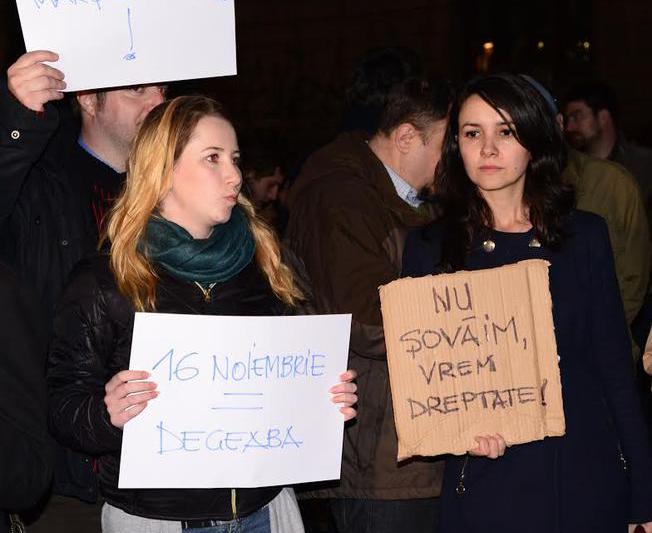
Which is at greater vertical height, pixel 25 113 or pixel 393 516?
pixel 25 113

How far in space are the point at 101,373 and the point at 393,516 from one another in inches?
47.8

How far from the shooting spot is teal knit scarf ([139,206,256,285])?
3318mm

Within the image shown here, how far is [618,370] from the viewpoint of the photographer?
146 inches

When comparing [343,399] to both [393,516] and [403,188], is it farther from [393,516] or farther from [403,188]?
[403,188]

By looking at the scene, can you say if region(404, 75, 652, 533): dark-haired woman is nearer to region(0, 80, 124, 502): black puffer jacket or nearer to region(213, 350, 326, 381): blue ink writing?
region(213, 350, 326, 381): blue ink writing

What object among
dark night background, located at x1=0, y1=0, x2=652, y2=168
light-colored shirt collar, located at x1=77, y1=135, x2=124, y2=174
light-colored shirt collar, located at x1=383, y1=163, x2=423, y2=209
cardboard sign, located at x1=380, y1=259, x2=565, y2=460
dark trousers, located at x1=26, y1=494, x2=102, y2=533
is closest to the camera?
cardboard sign, located at x1=380, y1=259, x2=565, y2=460

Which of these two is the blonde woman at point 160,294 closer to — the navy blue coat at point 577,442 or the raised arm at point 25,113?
the raised arm at point 25,113

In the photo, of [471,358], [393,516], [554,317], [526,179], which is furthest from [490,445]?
[526,179]

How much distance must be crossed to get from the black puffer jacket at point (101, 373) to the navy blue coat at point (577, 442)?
702 millimetres

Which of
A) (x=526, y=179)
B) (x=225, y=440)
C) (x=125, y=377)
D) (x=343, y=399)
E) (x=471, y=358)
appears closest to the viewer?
(x=125, y=377)

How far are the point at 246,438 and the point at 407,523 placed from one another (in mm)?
1016

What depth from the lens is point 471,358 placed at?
352cm

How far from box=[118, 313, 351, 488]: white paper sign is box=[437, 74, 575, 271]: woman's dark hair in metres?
0.64

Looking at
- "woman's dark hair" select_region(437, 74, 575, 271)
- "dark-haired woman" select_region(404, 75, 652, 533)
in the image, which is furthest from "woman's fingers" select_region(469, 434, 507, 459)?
"woman's dark hair" select_region(437, 74, 575, 271)
